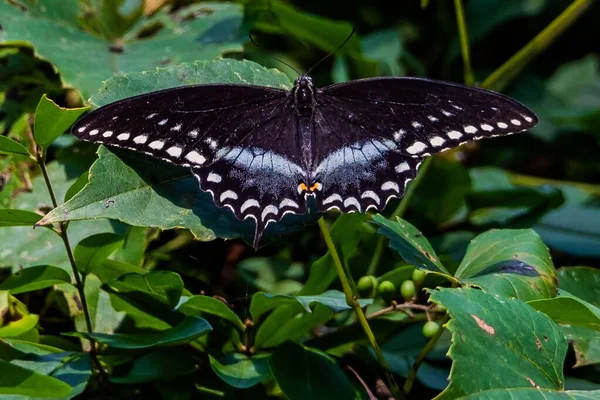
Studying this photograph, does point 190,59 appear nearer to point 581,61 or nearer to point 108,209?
point 108,209

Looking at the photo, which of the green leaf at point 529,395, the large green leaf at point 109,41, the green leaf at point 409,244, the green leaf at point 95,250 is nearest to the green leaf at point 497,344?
the green leaf at point 529,395

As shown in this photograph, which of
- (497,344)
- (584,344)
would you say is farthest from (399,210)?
(497,344)

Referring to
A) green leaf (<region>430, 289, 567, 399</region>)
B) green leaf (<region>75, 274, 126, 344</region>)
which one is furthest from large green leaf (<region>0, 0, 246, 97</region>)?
green leaf (<region>430, 289, 567, 399</region>)

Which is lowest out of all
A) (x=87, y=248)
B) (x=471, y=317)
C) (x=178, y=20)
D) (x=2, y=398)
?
(x=2, y=398)

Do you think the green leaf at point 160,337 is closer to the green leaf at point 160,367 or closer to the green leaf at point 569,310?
the green leaf at point 160,367

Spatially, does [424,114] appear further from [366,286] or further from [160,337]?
[160,337]

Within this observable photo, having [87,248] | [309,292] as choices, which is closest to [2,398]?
[87,248]
